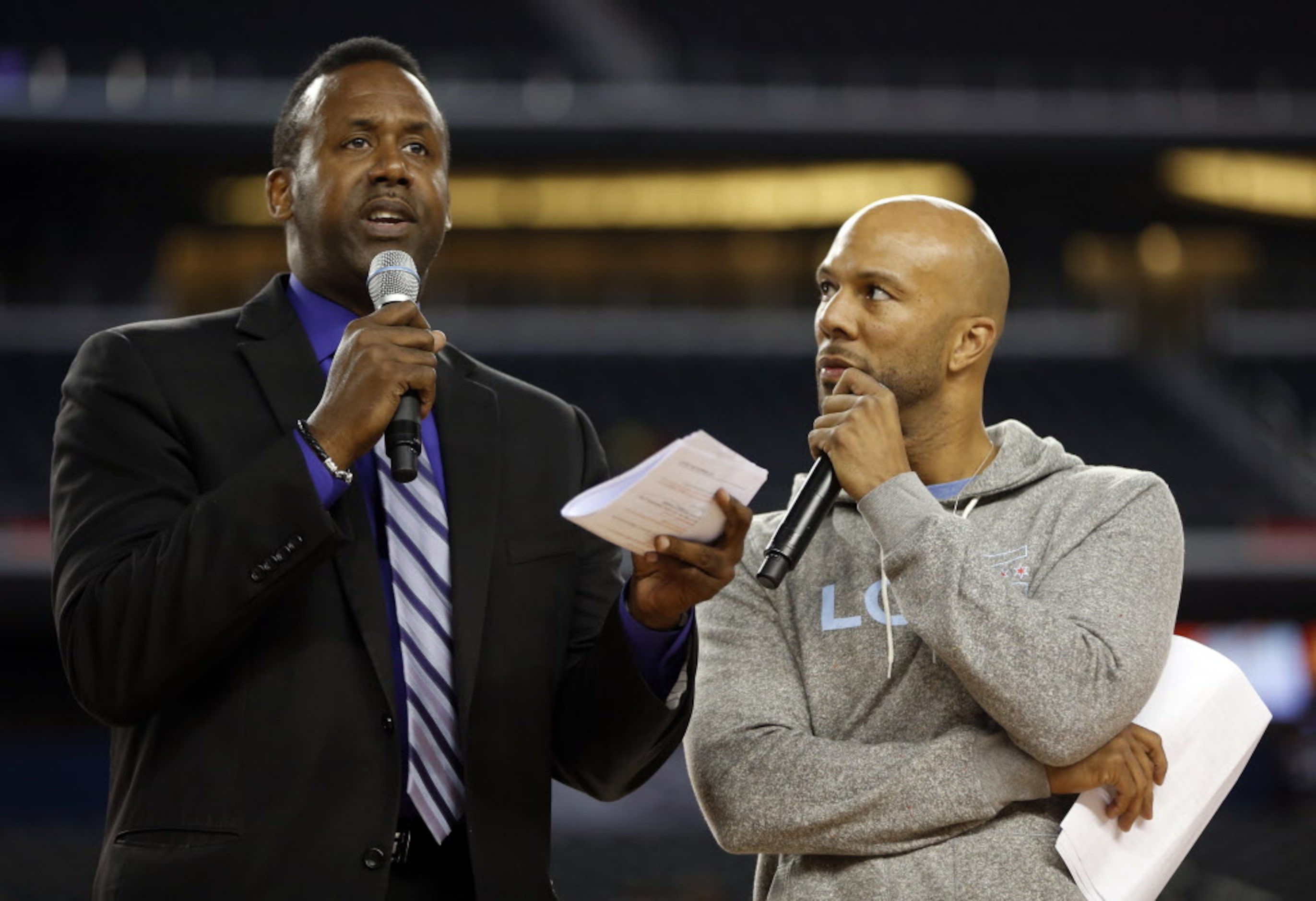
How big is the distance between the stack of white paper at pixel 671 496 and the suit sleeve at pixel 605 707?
22 centimetres

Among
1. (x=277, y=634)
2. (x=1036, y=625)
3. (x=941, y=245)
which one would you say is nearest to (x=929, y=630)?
(x=1036, y=625)

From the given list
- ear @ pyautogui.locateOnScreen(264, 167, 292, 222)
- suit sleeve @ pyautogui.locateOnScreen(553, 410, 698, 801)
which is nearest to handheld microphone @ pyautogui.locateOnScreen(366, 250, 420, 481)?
ear @ pyautogui.locateOnScreen(264, 167, 292, 222)

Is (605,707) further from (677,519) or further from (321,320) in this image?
(321,320)

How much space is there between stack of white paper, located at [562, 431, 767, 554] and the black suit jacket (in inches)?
9.7

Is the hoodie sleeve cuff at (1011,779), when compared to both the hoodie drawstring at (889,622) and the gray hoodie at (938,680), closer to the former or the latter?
the gray hoodie at (938,680)

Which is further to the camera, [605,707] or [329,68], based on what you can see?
[329,68]

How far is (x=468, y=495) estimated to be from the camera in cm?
227

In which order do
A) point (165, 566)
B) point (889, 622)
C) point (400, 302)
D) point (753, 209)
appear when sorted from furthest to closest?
1. point (753, 209)
2. point (889, 622)
3. point (400, 302)
4. point (165, 566)

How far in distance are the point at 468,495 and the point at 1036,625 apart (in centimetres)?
80

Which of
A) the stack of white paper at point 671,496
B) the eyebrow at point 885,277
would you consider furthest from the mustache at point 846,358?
the stack of white paper at point 671,496

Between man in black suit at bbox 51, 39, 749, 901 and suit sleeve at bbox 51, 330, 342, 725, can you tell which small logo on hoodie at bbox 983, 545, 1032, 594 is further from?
suit sleeve at bbox 51, 330, 342, 725

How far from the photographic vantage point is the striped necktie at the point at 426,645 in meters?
2.12

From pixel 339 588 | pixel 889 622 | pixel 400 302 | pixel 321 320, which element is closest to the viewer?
pixel 400 302

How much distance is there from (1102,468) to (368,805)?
116 centimetres
